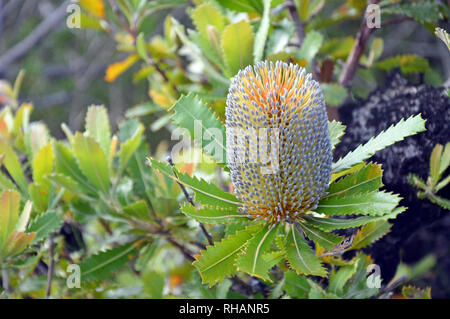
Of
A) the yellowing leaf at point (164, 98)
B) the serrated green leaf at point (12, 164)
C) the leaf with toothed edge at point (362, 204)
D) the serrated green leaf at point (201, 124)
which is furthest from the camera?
the yellowing leaf at point (164, 98)

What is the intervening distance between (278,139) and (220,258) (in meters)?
0.22

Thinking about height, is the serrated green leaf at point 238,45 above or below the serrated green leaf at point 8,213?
above

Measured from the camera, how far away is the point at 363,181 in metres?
0.76

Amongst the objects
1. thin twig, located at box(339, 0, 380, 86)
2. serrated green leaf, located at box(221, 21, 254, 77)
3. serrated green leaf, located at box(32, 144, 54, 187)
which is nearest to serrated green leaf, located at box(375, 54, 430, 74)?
thin twig, located at box(339, 0, 380, 86)

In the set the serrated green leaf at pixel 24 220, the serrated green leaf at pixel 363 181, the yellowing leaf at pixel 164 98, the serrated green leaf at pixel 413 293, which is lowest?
the serrated green leaf at pixel 413 293

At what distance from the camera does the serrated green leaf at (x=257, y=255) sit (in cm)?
68

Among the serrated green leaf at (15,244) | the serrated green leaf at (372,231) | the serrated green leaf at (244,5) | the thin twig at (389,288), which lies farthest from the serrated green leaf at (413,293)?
the serrated green leaf at (15,244)

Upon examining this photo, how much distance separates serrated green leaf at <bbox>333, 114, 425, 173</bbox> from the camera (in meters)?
0.70

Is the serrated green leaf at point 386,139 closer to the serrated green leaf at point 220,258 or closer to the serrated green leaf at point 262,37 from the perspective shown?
the serrated green leaf at point 220,258

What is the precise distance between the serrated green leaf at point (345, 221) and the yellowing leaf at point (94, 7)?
3.35ft

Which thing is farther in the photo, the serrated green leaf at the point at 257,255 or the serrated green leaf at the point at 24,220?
the serrated green leaf at the point at 24,220

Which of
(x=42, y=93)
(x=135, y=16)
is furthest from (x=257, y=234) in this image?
(x=42, y=93)

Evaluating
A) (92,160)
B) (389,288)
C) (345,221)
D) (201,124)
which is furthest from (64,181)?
(389,288)
